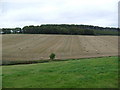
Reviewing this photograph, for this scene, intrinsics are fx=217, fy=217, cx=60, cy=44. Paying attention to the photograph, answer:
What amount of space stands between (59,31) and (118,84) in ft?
215

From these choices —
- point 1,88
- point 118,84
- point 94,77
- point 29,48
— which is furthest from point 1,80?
point 29,48

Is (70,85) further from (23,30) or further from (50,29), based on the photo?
(23,30)

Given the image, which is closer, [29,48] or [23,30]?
[29,48]

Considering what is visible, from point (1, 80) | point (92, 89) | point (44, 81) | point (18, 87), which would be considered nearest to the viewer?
point (92, 89)

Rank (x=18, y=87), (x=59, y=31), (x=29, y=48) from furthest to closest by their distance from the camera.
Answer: (x=59, y=31) → (x=29, y=48) → (x=18, y=87)

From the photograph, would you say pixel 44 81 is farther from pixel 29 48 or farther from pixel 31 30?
pixel 31 30

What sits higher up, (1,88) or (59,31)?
(59,31)

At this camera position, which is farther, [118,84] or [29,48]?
[29,48]

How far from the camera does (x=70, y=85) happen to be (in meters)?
8.14

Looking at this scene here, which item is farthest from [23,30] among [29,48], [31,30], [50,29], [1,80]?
[1,80]

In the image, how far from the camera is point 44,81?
355 inches

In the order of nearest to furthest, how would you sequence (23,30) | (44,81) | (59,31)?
1. (44,81)
2. (59,31)
3. (23,30)

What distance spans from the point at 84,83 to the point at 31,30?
6970cm

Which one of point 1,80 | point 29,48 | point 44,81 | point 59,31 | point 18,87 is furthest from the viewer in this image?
point 59,31
